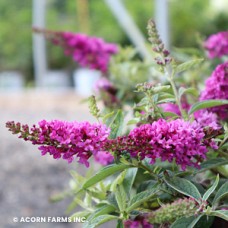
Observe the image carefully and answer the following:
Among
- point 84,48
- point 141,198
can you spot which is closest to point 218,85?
point 141,198

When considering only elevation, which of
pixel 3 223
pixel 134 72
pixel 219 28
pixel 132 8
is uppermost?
pixel 132 8

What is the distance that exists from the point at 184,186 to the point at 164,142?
0.09 meters

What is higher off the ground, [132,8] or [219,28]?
[132,8]

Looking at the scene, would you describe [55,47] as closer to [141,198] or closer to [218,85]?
[218,85]

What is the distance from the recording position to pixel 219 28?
7.00 m

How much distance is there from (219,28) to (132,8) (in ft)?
3.79

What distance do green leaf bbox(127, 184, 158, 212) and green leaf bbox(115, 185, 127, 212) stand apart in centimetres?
Result: 2

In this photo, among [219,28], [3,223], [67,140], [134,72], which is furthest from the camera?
[219,28]

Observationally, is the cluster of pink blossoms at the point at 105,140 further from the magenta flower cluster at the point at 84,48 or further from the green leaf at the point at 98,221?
the magenta flower cluster at the point at 84,48

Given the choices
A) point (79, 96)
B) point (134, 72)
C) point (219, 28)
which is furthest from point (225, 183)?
point (219, 28)

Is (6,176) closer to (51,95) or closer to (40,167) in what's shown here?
(40,167)

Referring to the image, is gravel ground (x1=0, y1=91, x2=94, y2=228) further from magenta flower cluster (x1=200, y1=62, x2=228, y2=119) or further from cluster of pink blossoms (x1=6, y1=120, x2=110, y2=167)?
cluster of pink blossoms (x1=6, y1=120, x2=110, y2=167)

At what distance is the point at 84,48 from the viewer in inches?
49.2

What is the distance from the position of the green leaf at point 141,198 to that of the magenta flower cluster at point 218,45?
508 mm
